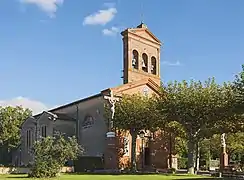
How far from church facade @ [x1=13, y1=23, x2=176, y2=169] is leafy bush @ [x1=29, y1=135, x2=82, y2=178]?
1499 cm

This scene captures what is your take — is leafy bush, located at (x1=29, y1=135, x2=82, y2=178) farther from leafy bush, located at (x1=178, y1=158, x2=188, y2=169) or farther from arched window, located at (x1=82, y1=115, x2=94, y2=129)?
leafy bush, located at (x1=178, y1=158, x2=188, y2=169)

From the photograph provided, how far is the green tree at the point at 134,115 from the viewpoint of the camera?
44.0 meters

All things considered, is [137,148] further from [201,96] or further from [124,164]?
[201,96]

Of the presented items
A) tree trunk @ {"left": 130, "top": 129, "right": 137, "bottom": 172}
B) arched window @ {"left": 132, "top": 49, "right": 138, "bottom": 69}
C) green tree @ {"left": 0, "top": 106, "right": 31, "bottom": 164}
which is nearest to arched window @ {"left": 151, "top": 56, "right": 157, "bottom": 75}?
arched window @ {"left": 132, "top": 49, "right": 138, "bottom": 69}

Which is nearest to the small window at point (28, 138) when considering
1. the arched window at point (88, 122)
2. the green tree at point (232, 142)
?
the arched window at point (88, 122)

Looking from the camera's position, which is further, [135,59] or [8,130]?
[8,130]

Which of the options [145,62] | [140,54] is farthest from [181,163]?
[140,54]

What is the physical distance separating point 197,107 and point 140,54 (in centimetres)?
1657

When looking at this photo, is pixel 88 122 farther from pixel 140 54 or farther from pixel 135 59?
pixel 140 54

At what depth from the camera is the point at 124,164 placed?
4878 cm

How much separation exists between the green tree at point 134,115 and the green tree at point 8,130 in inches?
1167

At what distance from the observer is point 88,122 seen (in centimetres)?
5306

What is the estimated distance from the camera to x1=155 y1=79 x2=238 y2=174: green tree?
3866 centimetres

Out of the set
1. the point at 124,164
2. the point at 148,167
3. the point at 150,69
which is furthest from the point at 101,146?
the point at 150,69
